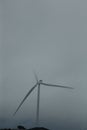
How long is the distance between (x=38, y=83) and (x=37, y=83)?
817mm

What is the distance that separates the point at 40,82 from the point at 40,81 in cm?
43

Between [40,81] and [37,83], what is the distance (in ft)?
5.37

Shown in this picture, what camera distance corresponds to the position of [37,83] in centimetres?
12525

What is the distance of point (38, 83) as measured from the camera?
409ft

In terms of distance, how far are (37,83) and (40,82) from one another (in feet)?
4.77

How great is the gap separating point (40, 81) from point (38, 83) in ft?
3.96

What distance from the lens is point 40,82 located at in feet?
409

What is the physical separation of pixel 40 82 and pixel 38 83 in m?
0.96

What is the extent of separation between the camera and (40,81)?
409ft
